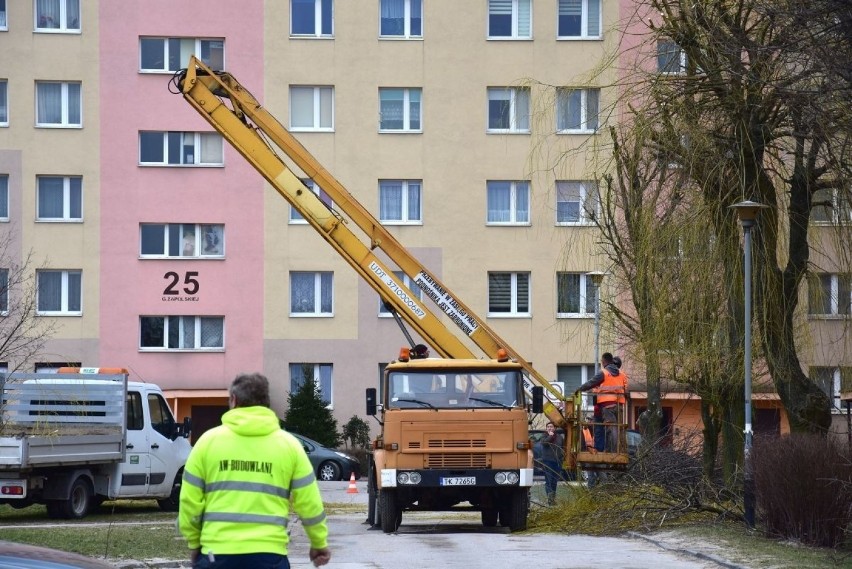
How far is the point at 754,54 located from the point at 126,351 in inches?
1290

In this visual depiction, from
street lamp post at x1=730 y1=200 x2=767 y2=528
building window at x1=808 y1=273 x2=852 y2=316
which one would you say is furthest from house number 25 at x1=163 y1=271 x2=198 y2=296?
street lamp post at x1=730 y1=200 x2=767 y2=528

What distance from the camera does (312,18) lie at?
154ft

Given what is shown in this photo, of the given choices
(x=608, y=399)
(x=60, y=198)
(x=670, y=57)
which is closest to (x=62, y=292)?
(x=60, y=198)

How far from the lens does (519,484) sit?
18.9 metres

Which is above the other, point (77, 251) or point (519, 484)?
point (77, 251)

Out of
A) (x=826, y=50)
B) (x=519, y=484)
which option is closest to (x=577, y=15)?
(x=519, y=484)

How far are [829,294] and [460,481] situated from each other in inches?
222

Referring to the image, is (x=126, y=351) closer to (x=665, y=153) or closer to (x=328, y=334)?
(x=328, y=334)

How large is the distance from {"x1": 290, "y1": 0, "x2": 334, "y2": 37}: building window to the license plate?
98.2ft

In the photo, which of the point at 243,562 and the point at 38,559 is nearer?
the point at 38,559

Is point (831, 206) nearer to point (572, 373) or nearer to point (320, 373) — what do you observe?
point (572, 373)

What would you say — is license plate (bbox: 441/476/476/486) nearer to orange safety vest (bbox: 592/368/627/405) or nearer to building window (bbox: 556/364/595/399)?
orange safety vest (bbox: 592/368/627/405)

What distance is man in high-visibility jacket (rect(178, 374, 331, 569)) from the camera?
276 inches

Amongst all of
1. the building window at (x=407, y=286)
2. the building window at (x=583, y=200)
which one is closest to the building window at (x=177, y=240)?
the building window at (x=407, y=286)
